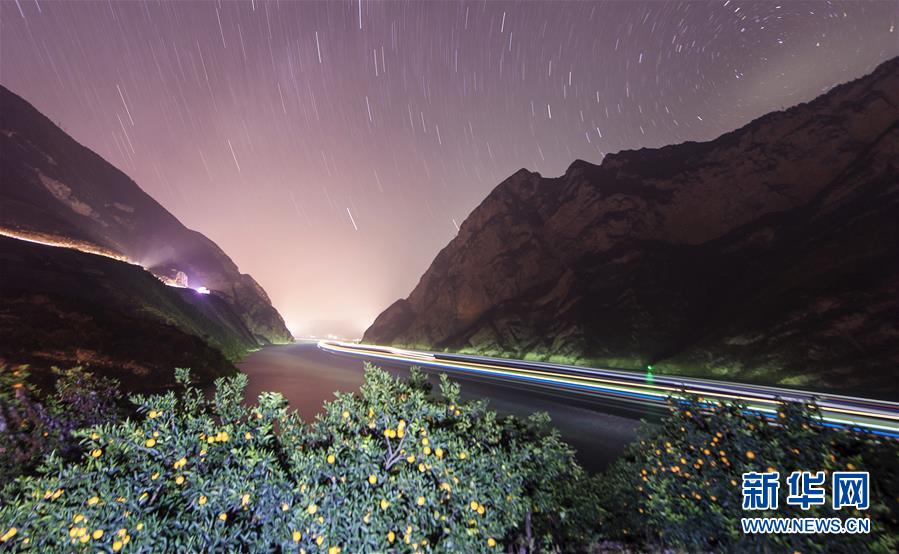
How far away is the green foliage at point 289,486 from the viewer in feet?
8.27

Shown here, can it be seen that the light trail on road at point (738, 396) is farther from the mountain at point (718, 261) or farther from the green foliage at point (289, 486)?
the mountain at point (718, 261)

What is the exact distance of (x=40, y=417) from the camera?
3.80m

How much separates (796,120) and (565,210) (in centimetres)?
3640

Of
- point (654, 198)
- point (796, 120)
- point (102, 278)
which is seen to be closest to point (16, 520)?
point (102, 278)

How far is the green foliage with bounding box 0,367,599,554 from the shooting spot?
8.27 feet

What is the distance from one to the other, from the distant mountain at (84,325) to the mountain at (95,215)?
53.9 ft

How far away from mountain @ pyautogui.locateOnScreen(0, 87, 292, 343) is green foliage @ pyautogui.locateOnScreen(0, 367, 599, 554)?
49.9 metres

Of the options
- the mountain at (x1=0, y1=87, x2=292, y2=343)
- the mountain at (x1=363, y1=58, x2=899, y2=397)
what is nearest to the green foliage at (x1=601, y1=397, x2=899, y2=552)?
the mountain at (x1=363, y1=58, x2=899, y2=397)

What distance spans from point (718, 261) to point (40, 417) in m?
62.5
